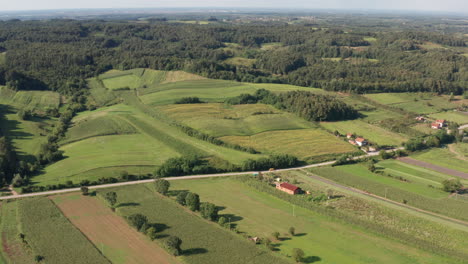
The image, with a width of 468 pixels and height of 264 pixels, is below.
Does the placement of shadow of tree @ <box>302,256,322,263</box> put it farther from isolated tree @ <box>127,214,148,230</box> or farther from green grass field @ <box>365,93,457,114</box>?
green grass field @ <box>365,93,457,114</box>

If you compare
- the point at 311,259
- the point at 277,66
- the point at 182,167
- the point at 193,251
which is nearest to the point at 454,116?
the point at 277,66

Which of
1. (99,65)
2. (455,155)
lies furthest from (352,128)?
(99,65)

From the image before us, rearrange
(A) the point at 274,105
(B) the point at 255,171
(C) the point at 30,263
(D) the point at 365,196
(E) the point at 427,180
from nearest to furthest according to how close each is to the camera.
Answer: (C) the point at 30,263 < (D) the point at 365,196 < (E) the point at 427,180 < (B) the point at 255,171 < (A) the point at 274,105

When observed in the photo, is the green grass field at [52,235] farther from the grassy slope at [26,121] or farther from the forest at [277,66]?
the forest at [277,66]

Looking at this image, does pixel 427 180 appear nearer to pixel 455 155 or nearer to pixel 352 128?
pixel 455 155

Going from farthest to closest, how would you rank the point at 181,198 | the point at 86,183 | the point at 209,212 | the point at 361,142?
the point at 361,142 < the point at 86,183 < the point at 181,198 < the point at 209,212

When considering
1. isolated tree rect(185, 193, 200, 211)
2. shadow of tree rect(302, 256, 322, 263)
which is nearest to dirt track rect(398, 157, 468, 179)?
shadow of tree rect(302, 256, 322, 263)

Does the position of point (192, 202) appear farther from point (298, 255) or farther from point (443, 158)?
point (443, 158)
